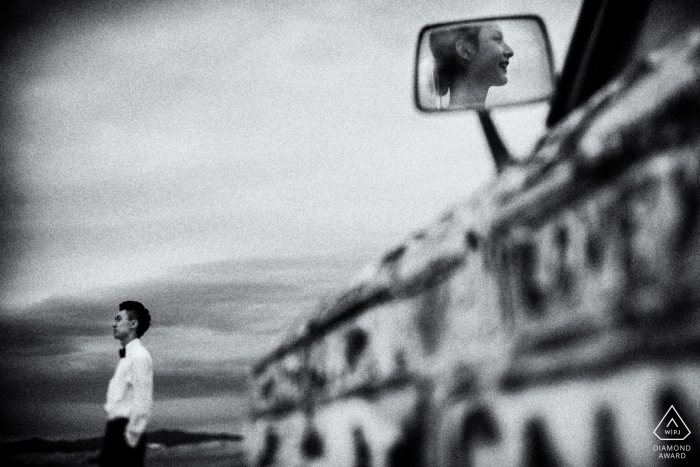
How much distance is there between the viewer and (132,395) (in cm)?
432

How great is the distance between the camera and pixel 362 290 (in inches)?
39.3

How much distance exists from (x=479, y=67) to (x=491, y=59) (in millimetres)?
50

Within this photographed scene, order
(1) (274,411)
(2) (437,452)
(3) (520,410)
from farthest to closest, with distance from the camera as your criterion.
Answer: (1) (274,411)
(2) (437,452)
(3) (520,410)

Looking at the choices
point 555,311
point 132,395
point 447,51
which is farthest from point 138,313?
point 555,311

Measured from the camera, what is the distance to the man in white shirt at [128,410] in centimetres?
423

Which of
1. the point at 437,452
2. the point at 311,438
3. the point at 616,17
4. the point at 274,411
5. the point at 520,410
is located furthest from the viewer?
the point at 616,17

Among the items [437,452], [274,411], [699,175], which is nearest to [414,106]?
[274,411]

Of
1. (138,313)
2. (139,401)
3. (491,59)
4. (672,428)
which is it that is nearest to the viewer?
Answer: (672,428)

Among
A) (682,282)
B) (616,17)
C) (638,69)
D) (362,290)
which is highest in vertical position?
(616,17)

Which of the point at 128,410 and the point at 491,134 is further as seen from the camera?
the point at 128,410

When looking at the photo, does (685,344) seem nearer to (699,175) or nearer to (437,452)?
(699,175)

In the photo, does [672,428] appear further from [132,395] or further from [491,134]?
[132,395]

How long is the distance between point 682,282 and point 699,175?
0.28ft

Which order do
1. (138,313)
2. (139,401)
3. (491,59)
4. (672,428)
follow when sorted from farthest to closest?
1. (138,313)
2. (139,401)
3. (491,59)
4. (672,428)
